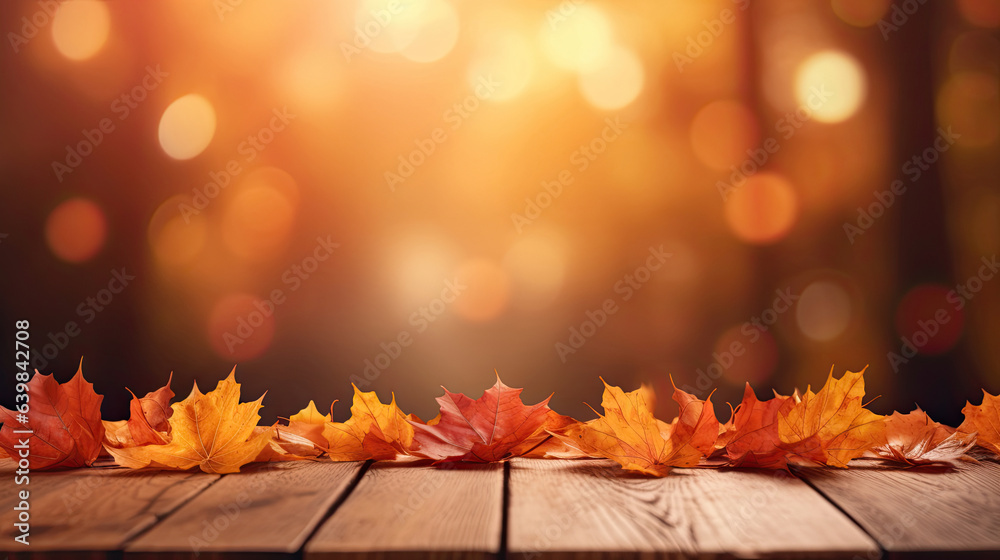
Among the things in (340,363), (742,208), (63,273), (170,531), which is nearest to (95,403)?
(170,531)

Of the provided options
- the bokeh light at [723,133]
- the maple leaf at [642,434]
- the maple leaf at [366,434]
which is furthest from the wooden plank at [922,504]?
the bokeh light at [723,133]

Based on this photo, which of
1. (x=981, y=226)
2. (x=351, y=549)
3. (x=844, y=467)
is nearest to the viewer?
(x=351, y=549)

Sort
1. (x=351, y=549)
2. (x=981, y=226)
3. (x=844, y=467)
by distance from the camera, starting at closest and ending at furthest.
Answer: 1. (x=351, y=549)
2. (x=844, y=467)
3. (x=981, y=226)

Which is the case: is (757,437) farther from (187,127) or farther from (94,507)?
(187,127)

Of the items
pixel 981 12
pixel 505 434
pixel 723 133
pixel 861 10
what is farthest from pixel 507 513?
pixel 981 12

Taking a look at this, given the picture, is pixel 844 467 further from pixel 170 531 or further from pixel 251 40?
pixel 251 40
